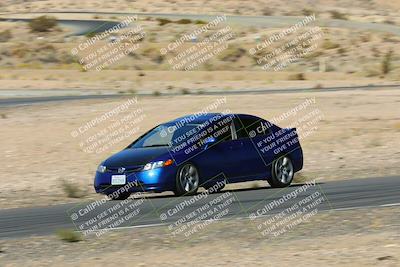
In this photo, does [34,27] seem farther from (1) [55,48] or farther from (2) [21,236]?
(2) [21,236]

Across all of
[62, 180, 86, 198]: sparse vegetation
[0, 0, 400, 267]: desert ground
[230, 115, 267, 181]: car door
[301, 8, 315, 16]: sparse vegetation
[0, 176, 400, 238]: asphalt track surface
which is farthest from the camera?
[301, 8, 315, 16]: sparse vegetation

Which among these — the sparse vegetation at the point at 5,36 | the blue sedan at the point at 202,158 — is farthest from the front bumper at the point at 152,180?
the sparse vegetation at the point at 5,36

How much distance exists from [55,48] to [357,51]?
1914cm

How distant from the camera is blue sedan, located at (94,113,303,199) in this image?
16766 millimetres

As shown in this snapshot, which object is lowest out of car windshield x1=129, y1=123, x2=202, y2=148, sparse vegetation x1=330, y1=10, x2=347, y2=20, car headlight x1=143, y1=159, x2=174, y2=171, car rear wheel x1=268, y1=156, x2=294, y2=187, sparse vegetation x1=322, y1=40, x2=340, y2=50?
sparse vegetation x1=330, y1=10, x2=347, y2=20

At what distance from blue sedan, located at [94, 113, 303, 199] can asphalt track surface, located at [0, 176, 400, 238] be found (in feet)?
0.93

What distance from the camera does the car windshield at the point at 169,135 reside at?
1731 centimetres

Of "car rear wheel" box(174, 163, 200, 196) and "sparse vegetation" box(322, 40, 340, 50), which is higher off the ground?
"car rear wheel" box(174, 163, 200, 196)

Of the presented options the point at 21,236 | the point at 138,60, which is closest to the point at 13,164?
the point at 21,236

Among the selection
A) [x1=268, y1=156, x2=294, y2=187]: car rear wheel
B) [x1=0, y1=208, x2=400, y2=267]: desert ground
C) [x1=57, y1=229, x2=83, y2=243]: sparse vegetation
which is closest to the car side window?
[x1=268, y1=156, x2=294, y2=187]: car rear wheel

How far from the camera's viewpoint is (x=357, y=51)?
2436 inches

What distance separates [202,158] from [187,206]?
1.87 meters

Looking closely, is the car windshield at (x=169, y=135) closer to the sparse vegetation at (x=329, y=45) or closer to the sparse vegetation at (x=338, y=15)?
the sparse vegetation at (x=329, y=45)

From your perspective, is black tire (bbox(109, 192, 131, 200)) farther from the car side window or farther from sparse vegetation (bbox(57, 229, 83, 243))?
sparse vegetation (bbox(57, 229, 83, 243))
